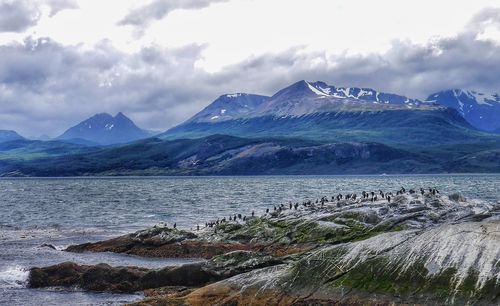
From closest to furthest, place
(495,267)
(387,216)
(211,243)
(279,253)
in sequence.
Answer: (495,267)
(279,253)
(387,216)
(211,243)

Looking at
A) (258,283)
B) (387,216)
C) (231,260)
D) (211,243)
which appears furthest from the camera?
(211,243)

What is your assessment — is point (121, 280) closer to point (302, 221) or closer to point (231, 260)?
point (231, 260)

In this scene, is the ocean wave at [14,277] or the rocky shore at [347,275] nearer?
the rocky shore at [347,275]

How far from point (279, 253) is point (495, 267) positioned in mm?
27754

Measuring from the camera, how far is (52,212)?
110938mm

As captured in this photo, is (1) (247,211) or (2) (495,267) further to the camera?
(1) (247,211)

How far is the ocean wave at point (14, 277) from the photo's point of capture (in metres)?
39.8

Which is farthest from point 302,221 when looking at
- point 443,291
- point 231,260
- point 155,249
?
point 443,291

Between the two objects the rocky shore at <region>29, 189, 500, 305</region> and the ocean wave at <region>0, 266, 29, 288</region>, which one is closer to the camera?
the rocky shore at <region>29, 189, 500, 305</region>

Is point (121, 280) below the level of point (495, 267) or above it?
below

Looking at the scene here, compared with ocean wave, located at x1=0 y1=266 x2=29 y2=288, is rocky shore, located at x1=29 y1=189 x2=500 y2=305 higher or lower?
higher

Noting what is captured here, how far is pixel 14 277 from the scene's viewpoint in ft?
136

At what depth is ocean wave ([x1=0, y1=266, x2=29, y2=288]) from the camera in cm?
3976

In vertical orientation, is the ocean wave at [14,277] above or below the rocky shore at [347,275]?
below
